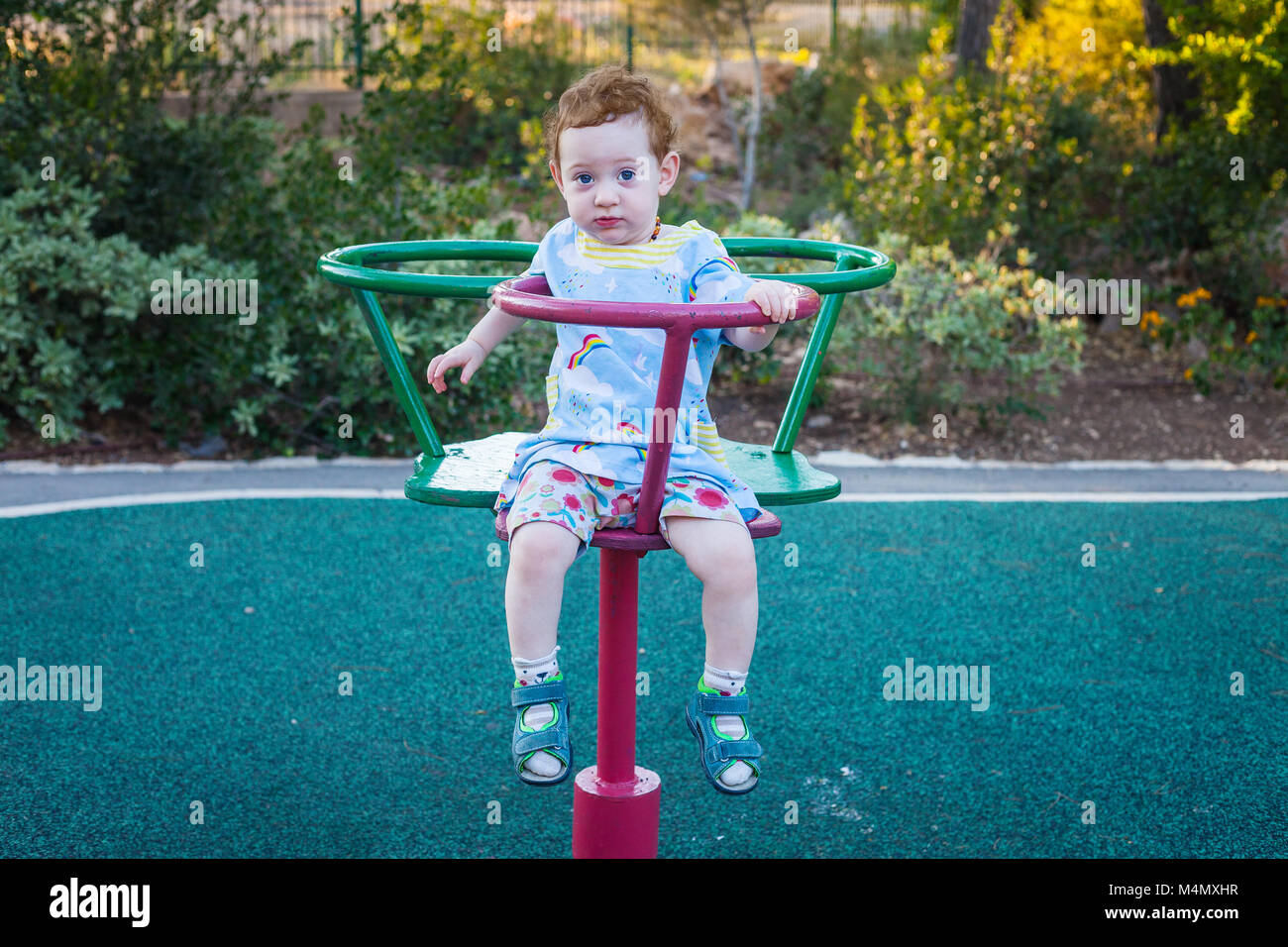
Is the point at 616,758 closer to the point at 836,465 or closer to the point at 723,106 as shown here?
the point at 836,465

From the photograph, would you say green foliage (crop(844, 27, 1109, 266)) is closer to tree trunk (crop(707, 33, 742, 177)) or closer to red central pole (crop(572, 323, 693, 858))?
tree trunk (crop(707, 33, 742, 177))

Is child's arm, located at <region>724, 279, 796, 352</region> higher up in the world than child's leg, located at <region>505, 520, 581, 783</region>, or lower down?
higher up

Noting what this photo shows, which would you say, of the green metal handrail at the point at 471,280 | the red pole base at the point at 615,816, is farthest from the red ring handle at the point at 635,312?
the red pole base at the point at 615,816

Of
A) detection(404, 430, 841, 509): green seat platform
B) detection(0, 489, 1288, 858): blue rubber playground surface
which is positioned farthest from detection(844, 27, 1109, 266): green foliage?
detection(404, 430, 841, 509): green seat platform

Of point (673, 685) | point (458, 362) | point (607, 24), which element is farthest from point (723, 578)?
point (607, 24)

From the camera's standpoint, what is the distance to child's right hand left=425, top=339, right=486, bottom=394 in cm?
244

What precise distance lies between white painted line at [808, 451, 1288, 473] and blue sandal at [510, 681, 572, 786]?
3.77 metres

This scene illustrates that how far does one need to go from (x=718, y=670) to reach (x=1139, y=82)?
310 inches

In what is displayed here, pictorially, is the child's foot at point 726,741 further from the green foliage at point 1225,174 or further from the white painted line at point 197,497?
the green foliage at point 1225,174

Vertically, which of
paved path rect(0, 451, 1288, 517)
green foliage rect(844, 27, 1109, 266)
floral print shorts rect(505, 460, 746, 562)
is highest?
green foliage rect(844, 27, 1109, 266)

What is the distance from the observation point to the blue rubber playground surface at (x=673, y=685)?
9.94 feet

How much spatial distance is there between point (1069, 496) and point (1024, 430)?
A: 98cm

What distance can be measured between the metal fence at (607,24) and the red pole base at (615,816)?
7.68 m

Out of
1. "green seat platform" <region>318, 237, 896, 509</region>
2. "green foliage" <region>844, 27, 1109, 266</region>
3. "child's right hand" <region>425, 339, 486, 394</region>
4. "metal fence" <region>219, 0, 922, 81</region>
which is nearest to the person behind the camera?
"green seat platform" <region>318, 237, 896, 509</region>
